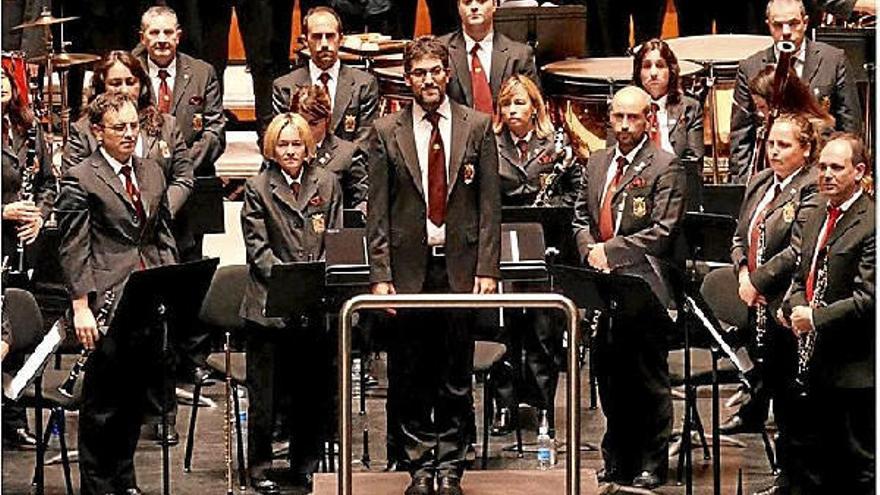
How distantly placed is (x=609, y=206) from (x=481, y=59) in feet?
5.00

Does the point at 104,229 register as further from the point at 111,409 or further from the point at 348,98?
the point at 348,98

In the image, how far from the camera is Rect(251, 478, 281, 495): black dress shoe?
9477 mm

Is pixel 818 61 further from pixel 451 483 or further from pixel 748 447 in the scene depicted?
pixel 451 483

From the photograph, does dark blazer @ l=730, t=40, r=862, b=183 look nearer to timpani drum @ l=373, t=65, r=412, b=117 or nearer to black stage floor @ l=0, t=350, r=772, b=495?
black stage floor @ l=0, t=350, r=772, b=495

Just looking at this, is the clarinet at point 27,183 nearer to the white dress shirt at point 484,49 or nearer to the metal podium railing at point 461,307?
the white dress shirt at point 484,49

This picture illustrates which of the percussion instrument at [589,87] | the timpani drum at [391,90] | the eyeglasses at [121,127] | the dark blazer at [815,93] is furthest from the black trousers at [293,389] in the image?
the percussion instrument at [589,87]

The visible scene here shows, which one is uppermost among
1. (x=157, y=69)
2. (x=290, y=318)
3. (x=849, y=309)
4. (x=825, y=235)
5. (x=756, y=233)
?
(x=157, y=69)

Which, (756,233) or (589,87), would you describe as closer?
(756,233)

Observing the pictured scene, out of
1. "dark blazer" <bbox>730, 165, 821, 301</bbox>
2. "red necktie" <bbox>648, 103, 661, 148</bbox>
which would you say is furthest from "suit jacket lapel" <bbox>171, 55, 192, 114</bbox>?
"dark blazer" <bbox>730, 165, 821, 301</bbox>

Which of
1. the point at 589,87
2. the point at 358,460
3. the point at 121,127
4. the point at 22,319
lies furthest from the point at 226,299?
the point at 589,87

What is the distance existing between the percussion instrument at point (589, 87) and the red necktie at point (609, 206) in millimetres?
2243

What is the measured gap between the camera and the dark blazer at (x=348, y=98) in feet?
35.7

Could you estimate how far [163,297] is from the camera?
8.84 meters

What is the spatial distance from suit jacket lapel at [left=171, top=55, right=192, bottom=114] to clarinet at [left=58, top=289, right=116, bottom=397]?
1.90 metres
